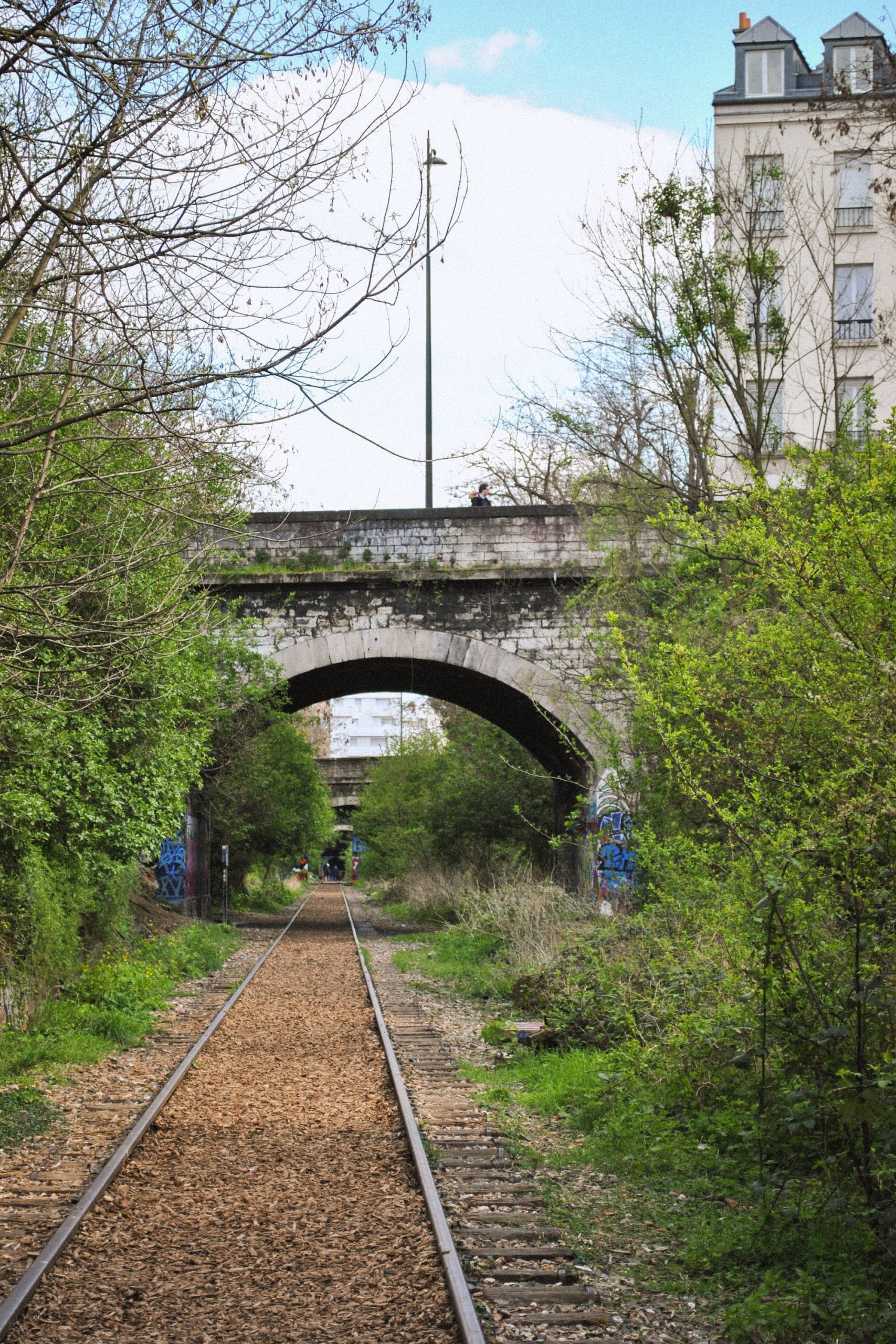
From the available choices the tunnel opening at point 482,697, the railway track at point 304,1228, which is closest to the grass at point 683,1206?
the railway track at point 304,1228

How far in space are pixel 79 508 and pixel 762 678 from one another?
589 centimetres

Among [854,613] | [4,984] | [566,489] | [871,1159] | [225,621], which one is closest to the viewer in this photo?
[871,1159]

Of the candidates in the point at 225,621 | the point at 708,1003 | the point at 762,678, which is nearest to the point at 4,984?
the point at 708,1003

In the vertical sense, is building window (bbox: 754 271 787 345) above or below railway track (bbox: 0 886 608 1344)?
above

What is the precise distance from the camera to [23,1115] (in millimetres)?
7492

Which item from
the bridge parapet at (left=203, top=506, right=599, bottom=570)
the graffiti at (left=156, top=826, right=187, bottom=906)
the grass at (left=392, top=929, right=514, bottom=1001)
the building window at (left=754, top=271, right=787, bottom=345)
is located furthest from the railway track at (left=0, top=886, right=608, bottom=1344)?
the graffiti at (left=156, top=826, right=187, bottom=906)

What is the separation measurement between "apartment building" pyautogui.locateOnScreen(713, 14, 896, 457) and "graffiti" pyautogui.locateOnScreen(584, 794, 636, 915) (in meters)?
4.06

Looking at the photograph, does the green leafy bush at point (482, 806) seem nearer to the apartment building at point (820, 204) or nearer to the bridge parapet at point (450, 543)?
the bridge parapet at point (450, 543)

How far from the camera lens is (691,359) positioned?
12.5 meters

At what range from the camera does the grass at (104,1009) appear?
920cm

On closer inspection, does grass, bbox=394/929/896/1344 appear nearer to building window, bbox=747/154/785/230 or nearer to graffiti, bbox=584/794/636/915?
graffiti, bbox=584/794/636/915

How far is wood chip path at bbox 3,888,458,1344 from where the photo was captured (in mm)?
4359

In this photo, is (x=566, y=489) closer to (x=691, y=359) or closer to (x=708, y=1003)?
(x=691, y=359)

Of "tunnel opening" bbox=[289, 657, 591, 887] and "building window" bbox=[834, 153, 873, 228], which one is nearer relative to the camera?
"tunnel opening" bbox=[289, 657, 591, 887]
